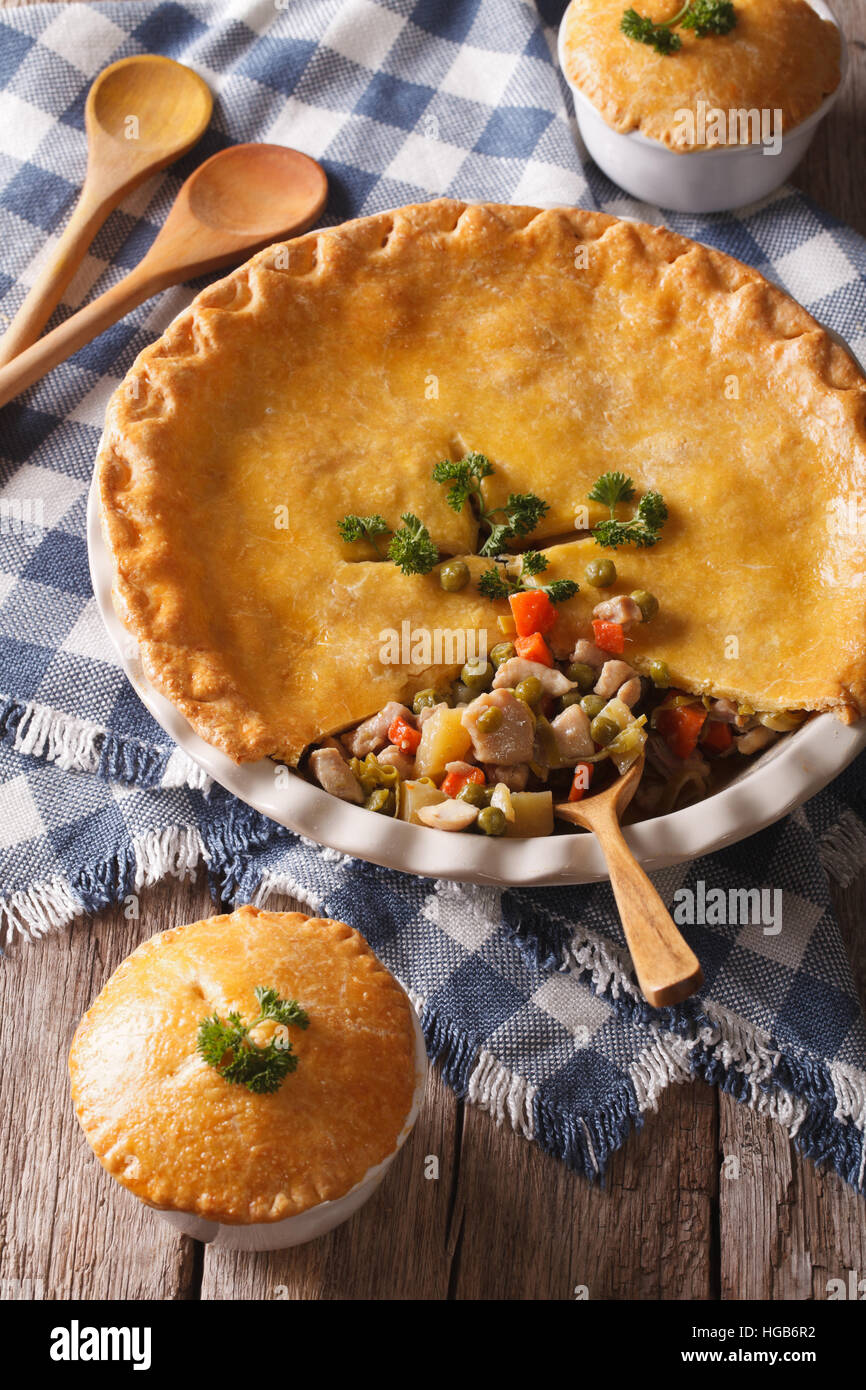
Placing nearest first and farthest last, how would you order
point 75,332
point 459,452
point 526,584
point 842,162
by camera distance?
1. point 526,584
2. point 459,452
3. point 75,332
4. point 842,162

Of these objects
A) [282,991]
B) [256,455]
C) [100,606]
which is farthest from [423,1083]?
[256,455]

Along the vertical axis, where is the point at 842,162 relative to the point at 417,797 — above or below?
above

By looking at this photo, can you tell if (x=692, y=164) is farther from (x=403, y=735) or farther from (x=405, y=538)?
(x=403, y=735)

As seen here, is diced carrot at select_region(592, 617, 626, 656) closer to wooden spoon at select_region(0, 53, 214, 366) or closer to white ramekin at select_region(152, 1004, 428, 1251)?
white ramekin at select_region(152, 1004, 428, 1251)

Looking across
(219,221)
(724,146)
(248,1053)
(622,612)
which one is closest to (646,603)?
(622,612)

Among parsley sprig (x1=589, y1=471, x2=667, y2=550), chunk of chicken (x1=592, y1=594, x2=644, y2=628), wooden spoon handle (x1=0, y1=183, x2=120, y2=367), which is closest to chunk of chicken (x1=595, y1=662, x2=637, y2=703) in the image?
chunk of chicken (x1=592, y1=594, x2=644, y2=628)

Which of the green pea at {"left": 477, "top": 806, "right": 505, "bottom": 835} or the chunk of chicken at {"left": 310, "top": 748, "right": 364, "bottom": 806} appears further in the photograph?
the chunk of chicken at {"left": 310, "top": 748, "right": 364, "bottom": 806}

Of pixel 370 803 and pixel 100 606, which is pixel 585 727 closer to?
pixel 370 803

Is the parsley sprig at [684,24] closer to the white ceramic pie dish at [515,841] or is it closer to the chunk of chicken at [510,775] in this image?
the white ceramic pie dish at [515,841]

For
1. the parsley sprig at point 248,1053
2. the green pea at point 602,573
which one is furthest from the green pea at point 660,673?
the parsley sprig at point 248,1053
